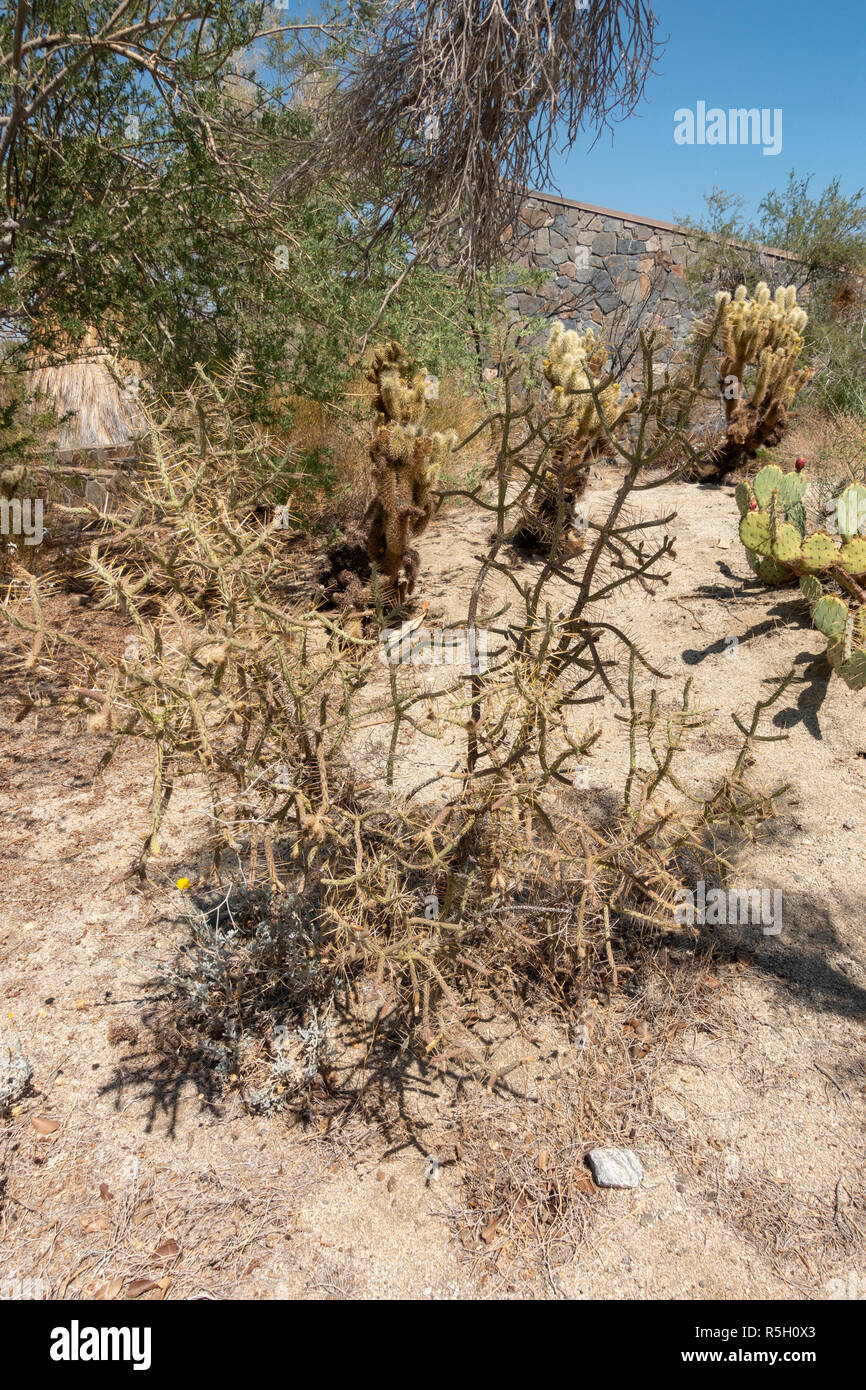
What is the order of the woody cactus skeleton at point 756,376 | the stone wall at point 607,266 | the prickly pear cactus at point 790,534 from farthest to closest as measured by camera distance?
the stone wall at point 607,266 < the woody cactus skeleton at point 756,376 < the prickly pear cactus at point 790,534

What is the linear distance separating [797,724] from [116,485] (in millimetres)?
4903

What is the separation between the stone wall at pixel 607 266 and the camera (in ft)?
38.7

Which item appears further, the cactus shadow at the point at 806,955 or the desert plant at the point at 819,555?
the desert plant at the point at 819,555

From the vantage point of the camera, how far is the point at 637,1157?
6.16ft

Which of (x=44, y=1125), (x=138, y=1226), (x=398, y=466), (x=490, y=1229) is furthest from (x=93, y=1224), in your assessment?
(x=398, y=466)

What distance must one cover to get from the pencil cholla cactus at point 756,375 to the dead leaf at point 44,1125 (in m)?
6.48

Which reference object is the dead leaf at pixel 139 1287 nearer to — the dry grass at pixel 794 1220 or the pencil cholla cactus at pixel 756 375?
the dry grass at pixel 794 1220

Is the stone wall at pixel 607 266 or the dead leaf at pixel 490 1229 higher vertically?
the stone wall at pixel 607 266

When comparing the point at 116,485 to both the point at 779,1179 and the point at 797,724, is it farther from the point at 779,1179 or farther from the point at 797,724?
the point at 779,1179

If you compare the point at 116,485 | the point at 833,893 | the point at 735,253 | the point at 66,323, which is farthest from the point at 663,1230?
the point at 735,253

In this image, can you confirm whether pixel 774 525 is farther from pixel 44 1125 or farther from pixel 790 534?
pixel 44 1125

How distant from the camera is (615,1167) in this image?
1.84 metres

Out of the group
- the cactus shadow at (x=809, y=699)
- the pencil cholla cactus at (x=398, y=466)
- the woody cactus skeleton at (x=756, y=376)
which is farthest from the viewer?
the woody cactus skeleton at (x=756, y=376)

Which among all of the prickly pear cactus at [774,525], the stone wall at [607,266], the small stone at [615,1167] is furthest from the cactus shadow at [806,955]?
the stone wall at [607,266]
